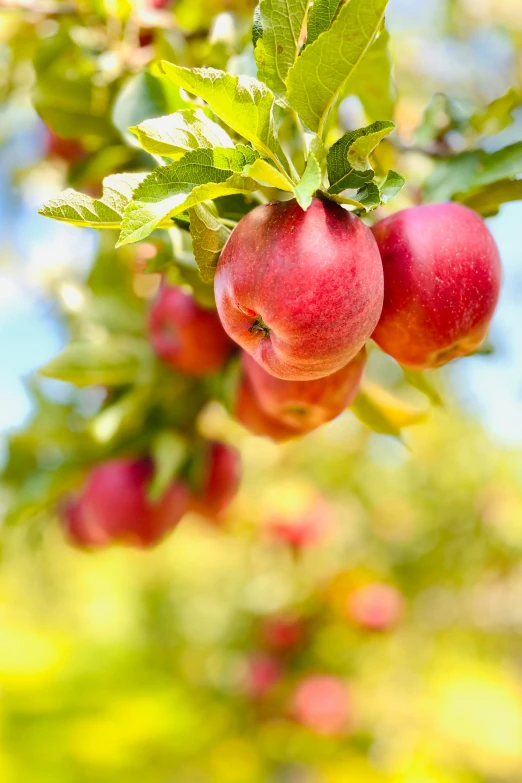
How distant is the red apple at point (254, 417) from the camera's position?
0.88 m

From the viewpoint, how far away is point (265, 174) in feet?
1.61

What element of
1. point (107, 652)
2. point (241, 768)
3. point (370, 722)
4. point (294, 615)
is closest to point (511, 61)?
point (294, 615)

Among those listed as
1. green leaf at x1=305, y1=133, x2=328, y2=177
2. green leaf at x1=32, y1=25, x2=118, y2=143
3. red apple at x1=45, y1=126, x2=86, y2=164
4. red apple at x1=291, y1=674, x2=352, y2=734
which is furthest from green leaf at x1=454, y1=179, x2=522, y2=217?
red apple at x1=291, y1=674, x2=352, y2=734

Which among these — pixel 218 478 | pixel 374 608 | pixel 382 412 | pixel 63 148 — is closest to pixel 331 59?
pixel 382 412

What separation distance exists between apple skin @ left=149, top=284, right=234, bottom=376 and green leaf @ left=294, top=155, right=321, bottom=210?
Answer: 0.45 meters

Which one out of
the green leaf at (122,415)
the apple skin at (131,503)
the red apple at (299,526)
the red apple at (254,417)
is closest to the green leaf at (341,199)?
the red apple at (254,417)

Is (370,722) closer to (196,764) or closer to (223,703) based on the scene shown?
(223,703)

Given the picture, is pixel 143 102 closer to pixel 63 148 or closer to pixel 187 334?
pixel 187 334

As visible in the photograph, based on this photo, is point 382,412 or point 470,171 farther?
point 382,412

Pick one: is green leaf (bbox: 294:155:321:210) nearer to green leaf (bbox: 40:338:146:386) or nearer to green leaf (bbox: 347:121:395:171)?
green leaf (bbox: 347:121:395:171)

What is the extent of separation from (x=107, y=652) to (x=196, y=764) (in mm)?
1669

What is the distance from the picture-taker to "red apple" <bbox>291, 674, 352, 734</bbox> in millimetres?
2162

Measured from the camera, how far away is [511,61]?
221cm

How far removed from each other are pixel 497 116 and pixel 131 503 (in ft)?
2.63
